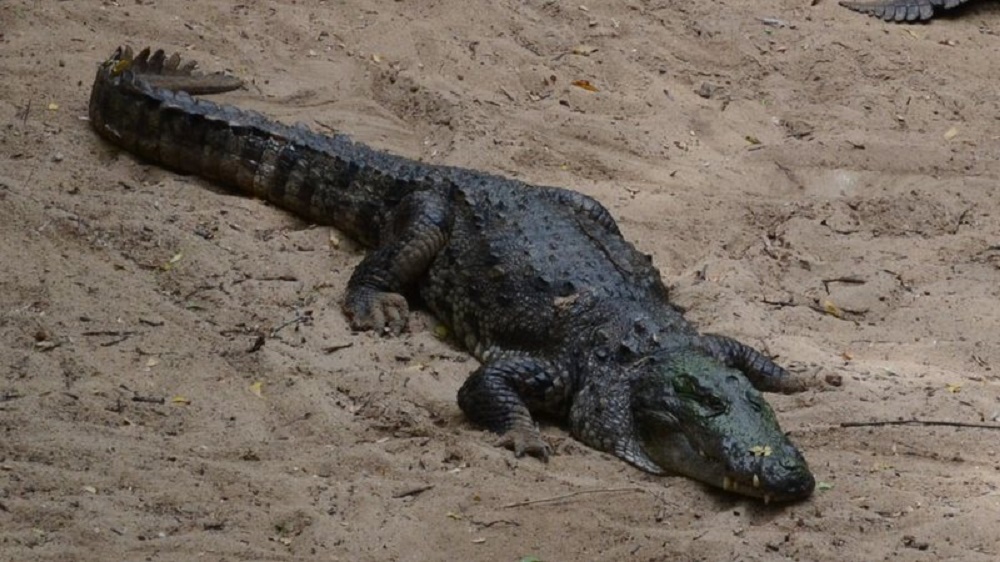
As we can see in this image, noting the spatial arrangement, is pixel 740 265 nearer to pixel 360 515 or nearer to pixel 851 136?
pixel 851 136

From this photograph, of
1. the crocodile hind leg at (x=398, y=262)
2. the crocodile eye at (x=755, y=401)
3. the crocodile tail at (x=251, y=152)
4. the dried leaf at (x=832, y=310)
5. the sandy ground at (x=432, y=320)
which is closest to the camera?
the sandy ground at (x=432, y=320)

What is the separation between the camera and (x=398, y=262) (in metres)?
6.71

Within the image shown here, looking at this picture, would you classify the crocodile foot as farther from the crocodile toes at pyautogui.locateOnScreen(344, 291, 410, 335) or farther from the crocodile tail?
the crocodile tail

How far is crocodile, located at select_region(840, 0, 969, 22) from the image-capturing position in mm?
9812

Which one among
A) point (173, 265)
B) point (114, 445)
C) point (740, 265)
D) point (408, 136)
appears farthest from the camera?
point (408, 136)

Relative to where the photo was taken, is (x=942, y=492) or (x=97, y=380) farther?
(x=97, y=380)

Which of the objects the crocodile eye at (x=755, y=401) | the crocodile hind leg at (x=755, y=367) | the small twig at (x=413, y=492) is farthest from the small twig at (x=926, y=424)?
the small twig at (x=413, y=492)

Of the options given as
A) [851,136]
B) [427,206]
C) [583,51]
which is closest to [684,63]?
[583,51]

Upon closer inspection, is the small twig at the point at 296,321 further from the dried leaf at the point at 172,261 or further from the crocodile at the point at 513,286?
the dried leaf at the point at 172,261

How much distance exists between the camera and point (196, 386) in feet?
18.5

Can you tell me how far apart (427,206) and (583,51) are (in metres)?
2.44

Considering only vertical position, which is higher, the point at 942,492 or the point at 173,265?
the point at 942,492

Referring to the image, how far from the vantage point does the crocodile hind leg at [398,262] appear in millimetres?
6445

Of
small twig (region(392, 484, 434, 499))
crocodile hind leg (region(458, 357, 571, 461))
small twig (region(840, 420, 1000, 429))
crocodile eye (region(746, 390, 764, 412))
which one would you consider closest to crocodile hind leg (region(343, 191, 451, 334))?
crocodile hind leg (region(458, 357, 571, 461))
